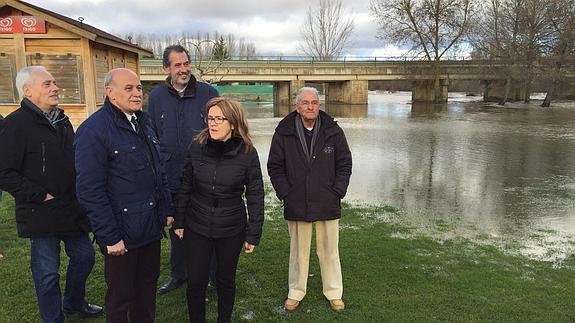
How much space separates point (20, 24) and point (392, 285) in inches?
465

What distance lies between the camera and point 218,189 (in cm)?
328

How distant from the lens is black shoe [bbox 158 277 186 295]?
4.32 m

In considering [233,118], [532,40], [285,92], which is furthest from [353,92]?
[233,118]

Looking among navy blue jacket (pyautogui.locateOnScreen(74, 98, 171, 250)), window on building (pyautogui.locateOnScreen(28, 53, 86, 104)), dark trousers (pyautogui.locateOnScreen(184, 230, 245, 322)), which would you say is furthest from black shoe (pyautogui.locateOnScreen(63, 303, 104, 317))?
window on building (pyautogui.locateOnScreen(28, 53, 86, 104))

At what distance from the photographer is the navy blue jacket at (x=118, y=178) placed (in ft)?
9.32

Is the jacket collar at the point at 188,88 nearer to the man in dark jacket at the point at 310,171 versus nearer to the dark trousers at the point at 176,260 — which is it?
the man in dark jacket at the point at 310,171

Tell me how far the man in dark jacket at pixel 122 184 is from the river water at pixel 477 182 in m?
4.55

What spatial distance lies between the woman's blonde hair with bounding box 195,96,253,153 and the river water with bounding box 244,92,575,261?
13.4 feet

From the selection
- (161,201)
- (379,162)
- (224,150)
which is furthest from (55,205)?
(379,162)

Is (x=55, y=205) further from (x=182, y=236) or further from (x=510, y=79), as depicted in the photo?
(x=510, y=79)

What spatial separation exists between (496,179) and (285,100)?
33553mm

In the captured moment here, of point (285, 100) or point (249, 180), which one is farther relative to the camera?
point (285, 100)

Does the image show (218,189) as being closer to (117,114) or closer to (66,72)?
(117,114)

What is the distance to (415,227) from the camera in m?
6.74
